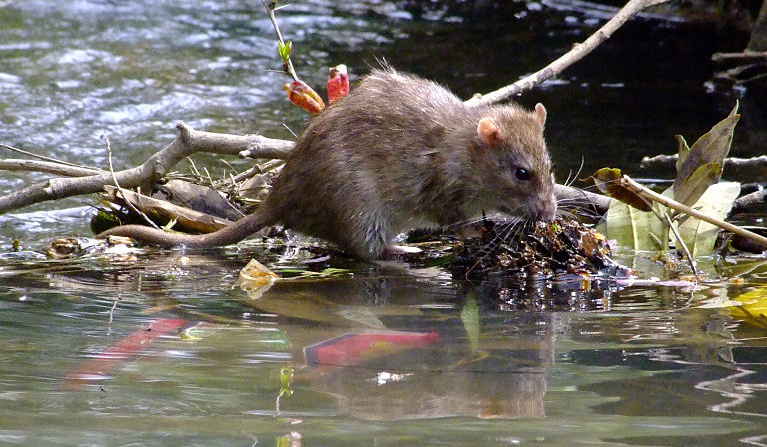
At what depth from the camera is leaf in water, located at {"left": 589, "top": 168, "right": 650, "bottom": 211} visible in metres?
4.71

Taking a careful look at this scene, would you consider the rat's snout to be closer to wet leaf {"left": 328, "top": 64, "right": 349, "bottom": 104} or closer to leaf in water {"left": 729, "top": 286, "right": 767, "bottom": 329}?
leaf in water {"left": 729, "top": 286, "right": 767, "bottom": 329}

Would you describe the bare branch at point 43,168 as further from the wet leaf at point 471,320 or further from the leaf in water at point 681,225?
the leaf in water at point 681,225

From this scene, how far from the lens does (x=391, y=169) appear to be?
5.33 metres

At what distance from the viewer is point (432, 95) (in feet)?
18.3

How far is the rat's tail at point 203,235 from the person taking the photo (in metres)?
5.49

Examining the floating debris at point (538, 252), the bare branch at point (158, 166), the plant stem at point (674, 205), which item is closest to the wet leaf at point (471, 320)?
the floating debris at point (538, 252)

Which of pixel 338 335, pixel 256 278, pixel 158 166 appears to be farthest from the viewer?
pixel 158 166

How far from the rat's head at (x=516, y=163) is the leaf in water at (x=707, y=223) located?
78cm

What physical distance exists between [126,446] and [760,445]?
5.00 feet

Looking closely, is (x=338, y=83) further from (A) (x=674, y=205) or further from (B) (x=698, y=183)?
(A) (x=674, y=205)

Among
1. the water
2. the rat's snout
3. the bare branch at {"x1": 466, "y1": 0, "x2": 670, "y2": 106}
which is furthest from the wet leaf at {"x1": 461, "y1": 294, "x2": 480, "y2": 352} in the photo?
the bare branch at {"x1": 466, "y1": 0, "x2": 670, "y2": 106}

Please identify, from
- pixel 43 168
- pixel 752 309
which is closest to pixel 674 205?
pixel 752 309

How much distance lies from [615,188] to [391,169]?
117cm

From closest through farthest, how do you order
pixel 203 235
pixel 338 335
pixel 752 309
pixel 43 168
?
pixel 338 335 < pixel 752 309 < pixel 203 235 < pixel 43 168
